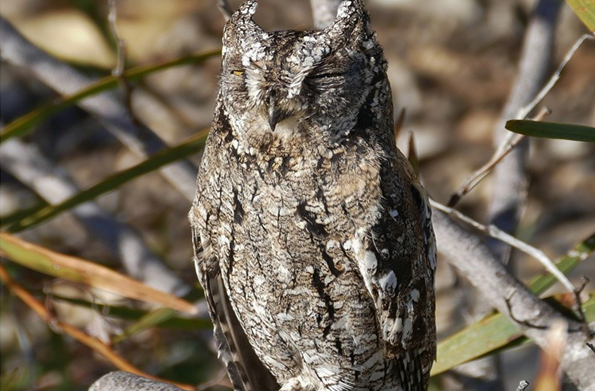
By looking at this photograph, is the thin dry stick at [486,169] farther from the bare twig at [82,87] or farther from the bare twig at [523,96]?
the bare twig at [82,87]

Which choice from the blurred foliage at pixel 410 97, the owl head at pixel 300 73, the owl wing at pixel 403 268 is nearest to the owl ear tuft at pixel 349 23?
the owl head at pixel 300 73

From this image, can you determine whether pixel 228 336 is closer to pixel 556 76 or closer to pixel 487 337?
pixel 487 337

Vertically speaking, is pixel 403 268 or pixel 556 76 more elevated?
pixel 556 76

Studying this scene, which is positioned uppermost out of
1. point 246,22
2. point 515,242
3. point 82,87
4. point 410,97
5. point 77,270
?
point 410,97

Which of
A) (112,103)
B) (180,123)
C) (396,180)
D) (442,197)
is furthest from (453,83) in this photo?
(396,180)

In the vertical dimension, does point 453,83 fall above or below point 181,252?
above

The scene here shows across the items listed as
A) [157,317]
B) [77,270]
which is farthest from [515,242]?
[77,270]

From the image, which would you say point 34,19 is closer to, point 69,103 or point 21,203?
point 21,203
